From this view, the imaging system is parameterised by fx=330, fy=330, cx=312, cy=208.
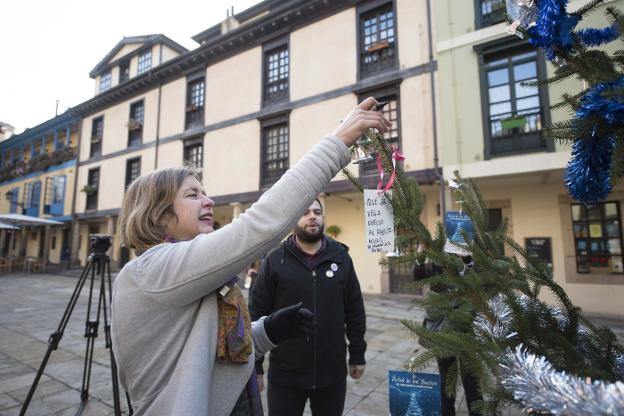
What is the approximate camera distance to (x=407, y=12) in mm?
9828

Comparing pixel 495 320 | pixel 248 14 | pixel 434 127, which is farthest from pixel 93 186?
pixel 495 320

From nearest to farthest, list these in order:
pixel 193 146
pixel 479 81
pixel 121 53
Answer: pixel 479 81, pixel 193 146, pixel 121 53

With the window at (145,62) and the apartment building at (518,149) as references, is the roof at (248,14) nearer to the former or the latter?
the window at (145,62)

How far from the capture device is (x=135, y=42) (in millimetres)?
19312

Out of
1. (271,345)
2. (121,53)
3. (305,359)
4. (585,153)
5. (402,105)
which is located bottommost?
(305,359)

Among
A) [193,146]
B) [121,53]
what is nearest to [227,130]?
[193,146]

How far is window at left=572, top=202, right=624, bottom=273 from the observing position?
8.12m

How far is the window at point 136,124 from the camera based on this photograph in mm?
16953

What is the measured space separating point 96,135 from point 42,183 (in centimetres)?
625

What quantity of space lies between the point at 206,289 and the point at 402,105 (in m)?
9.67

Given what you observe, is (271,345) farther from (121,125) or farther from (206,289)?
(121,125)

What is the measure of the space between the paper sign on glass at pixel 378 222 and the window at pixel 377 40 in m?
9.89

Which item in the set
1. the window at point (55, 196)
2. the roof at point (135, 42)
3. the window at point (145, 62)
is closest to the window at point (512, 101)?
the roof at point (135, 42)

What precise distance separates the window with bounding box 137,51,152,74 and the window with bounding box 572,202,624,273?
A: 20.4 metres
